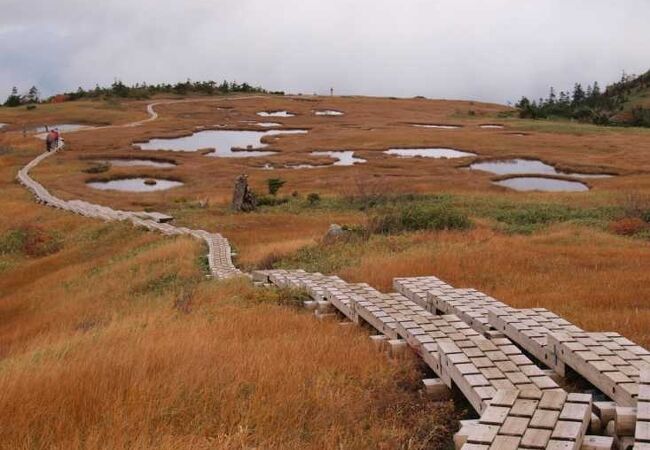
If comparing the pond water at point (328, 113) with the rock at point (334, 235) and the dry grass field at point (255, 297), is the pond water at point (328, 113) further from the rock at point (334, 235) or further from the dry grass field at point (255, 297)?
the rock at point (334, 235)

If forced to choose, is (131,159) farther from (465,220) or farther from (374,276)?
(374,276)

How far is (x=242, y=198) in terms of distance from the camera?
126ft

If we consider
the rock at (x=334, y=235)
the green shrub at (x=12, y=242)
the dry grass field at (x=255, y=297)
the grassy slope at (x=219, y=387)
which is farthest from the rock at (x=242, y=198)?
the grassy slope at (x=219, y=387)

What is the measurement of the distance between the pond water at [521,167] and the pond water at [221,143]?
21.7 meters

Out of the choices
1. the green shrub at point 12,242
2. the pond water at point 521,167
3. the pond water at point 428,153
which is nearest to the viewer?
the green shrub at point 12,242

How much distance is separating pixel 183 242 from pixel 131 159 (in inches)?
1661

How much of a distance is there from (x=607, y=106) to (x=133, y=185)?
347 feet

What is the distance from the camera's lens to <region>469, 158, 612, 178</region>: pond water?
186ft

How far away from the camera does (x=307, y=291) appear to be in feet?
47.9

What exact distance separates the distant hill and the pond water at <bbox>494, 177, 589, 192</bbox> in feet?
179

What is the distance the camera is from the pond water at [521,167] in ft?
186

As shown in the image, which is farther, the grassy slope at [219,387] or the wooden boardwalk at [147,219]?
the wooden boardwalk at [147,219]

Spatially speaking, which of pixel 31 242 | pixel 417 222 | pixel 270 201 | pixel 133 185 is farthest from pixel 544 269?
pixel 133 185

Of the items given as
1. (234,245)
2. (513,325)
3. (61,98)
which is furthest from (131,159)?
(61,98)
